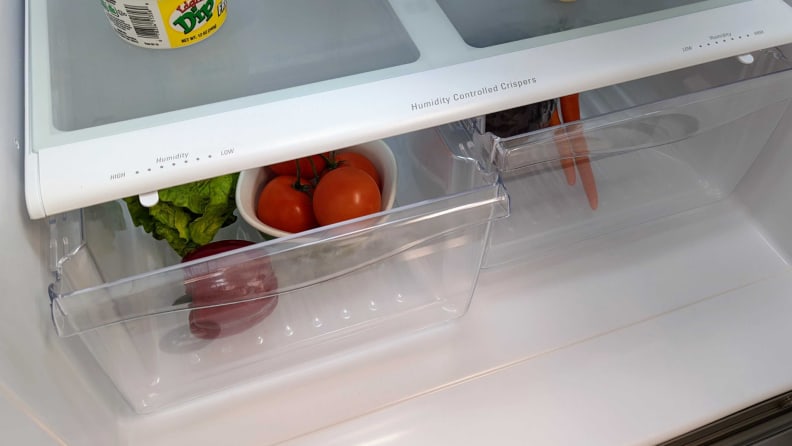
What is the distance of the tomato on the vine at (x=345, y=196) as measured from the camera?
72 cm

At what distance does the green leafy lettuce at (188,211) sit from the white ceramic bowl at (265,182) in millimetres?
15

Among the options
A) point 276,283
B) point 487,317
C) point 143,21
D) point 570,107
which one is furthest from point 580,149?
point 143,21

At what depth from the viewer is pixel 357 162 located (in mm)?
792

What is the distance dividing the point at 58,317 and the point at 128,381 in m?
0.19

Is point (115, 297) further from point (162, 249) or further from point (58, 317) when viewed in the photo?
point (162, 249)

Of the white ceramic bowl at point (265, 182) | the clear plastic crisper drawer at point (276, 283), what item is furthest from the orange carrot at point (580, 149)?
the white ceramic bowl at point (265, 182)

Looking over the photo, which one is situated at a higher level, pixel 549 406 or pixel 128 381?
pixel 128 381

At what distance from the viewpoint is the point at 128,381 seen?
71 cm

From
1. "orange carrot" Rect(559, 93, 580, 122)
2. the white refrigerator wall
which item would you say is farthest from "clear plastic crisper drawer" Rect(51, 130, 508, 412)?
"orange carrot" Rect(559, 93, 580, 122)

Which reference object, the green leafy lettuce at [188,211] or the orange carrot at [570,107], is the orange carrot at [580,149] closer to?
the orange carrot at [570,107]

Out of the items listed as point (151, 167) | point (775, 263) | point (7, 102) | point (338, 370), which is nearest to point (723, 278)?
point (775, 263)

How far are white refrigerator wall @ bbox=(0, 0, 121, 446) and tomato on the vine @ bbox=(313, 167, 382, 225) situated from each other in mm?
284

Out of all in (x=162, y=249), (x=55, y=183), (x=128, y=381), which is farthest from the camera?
(x=162, y=249)

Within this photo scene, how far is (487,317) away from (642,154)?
336 millimetres
